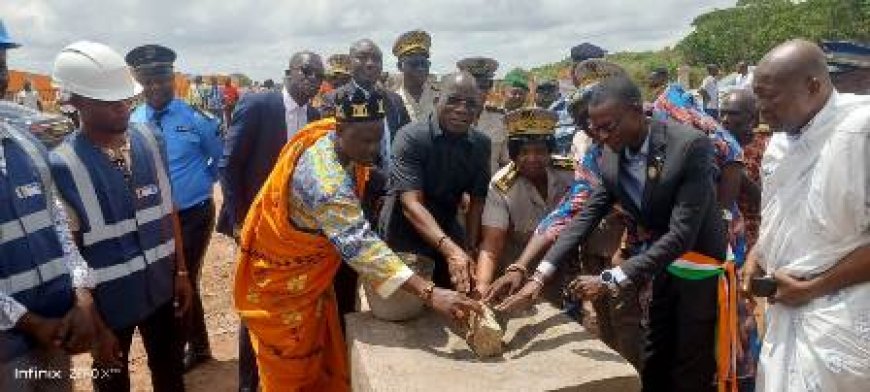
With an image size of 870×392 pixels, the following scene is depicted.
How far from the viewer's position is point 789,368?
249cm

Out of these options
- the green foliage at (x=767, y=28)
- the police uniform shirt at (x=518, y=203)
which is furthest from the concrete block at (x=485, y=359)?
the green foliage at (x=767, y=28)

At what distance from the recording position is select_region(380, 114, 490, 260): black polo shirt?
11.5 ft

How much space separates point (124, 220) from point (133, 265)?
21cm

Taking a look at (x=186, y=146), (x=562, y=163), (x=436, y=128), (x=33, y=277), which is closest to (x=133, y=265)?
(x=33, y=277)

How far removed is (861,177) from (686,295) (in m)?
1.18

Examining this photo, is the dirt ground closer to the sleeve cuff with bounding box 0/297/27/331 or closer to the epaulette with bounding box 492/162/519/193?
the epaulette with bounding box 492/162/519/193

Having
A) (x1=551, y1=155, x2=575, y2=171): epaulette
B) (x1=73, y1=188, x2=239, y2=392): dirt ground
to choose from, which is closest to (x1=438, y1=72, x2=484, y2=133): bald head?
(x1=551, y1=155, x2=575, y2=171): epaulette

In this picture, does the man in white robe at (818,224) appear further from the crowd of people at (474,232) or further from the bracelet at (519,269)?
the bracelet at (519,269)

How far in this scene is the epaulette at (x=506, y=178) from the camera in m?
Result: 3.78

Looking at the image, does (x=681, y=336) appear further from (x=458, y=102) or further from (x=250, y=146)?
(x=250, y=146)

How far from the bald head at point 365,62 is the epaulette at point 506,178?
5.14 feet

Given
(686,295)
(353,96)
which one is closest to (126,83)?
(353,96)

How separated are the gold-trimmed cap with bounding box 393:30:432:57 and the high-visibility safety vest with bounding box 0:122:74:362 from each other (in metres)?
3.07

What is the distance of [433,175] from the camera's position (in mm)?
3520
